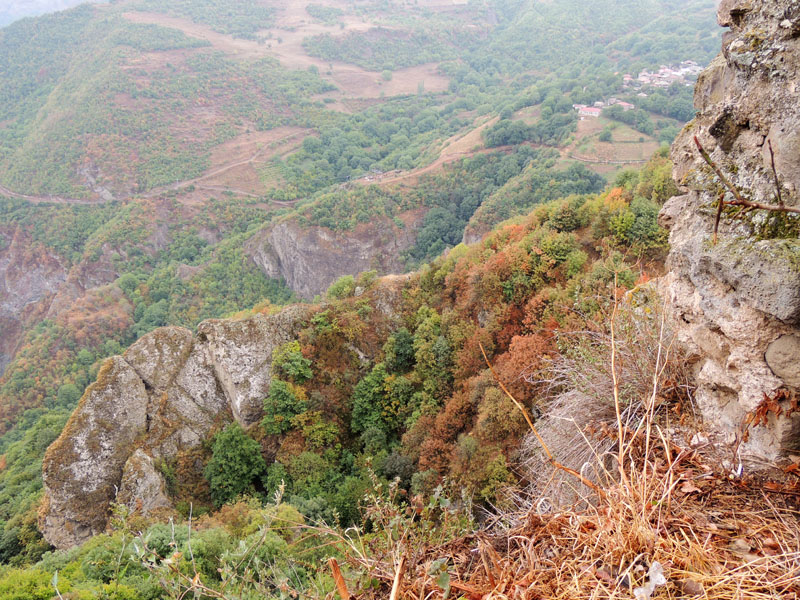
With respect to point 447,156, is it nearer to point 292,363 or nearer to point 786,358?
point 292,363

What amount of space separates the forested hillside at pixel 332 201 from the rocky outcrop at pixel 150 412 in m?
1.00

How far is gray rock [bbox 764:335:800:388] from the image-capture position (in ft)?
9.51

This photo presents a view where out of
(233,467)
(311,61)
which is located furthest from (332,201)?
(311,61)

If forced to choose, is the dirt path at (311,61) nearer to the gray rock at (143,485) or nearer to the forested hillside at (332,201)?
the forested hillside at (332,201)

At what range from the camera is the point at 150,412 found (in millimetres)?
17016

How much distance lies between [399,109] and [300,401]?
88722 mm

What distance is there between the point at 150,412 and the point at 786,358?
61.7 feet

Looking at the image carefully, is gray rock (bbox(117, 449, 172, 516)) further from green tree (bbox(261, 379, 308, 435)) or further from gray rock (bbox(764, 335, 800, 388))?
gray rock (bbox(764, 335, 800, 388))

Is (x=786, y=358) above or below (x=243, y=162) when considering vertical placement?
above

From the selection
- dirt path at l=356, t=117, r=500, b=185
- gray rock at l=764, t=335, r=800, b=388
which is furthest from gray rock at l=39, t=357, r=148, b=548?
dirt path at l=356, t=117, r=500, b=185

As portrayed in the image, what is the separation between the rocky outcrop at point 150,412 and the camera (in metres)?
15.5

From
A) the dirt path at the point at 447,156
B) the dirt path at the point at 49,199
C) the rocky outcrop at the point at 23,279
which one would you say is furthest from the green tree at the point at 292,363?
the dirt path at the point at 49,199

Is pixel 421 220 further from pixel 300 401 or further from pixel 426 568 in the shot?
pixel 426 568

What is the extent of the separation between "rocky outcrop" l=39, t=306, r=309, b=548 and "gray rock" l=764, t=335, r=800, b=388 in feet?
52.8
